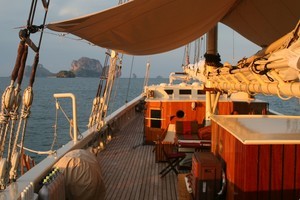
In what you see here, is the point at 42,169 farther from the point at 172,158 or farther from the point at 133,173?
the point at 172,158

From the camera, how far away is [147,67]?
76.0 feet

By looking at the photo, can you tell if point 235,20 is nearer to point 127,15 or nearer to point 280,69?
point 127,15

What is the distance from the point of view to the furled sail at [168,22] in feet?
13.1

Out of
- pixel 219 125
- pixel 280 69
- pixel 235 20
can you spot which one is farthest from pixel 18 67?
pixel 235 20

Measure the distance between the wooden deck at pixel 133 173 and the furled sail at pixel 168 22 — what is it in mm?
2509

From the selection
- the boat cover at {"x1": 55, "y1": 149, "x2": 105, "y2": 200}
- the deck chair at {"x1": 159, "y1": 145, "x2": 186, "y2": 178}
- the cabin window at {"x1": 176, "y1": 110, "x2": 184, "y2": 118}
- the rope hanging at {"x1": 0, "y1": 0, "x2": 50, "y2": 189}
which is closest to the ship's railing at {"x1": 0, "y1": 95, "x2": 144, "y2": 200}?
the rope hanging at {"x1": 0, "y1": 0, "x2": 50, "y2": 189}

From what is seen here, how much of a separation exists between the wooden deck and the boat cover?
3.30 ft

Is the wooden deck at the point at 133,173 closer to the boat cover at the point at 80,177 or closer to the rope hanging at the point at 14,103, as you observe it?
the boat cover at the point at 80,177

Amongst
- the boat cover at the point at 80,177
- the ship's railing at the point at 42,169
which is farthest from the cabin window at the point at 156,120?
the boat cover at the point at 80,177

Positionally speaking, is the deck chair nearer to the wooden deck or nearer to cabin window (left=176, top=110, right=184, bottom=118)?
the wooden deck

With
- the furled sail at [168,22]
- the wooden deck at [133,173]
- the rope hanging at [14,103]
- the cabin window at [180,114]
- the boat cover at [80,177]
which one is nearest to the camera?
the furled sail at [168,22]

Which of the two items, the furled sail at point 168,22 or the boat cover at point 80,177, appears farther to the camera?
the boat cover at point 80,177

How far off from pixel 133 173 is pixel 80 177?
2.65m

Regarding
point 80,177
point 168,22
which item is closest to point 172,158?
point 80,177
